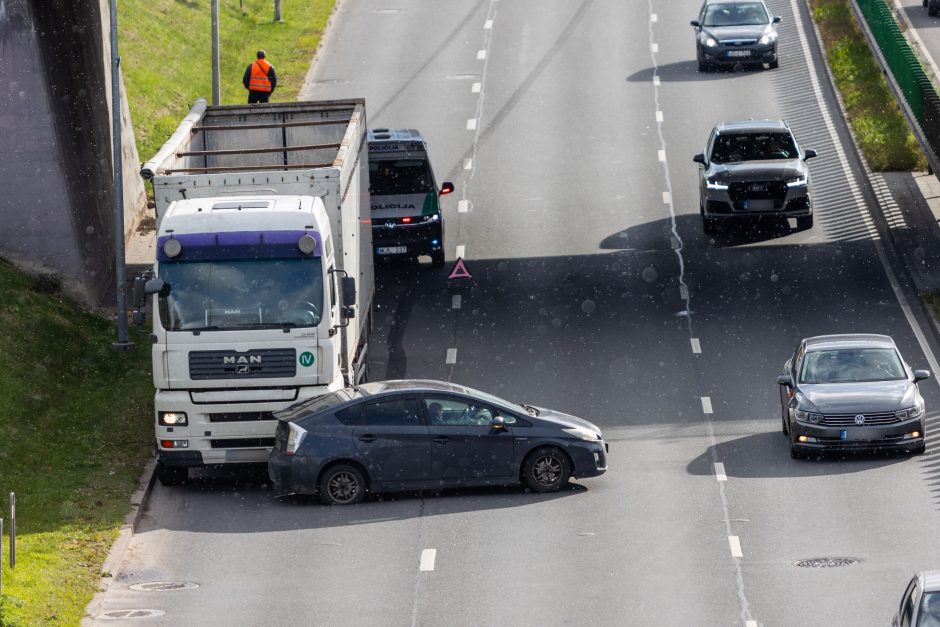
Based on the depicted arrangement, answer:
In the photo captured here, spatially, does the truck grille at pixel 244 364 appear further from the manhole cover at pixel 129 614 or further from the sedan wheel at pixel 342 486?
the manhole cover at pixel 129 614

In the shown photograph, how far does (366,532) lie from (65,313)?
10.6 metres

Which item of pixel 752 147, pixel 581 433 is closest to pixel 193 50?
pixel 752 147

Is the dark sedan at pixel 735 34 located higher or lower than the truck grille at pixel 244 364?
lower

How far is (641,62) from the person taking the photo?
4778cm

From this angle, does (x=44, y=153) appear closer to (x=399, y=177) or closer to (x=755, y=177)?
(x=399, y=177)

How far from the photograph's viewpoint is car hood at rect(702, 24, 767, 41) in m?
45.5

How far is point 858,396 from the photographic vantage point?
2183 cm

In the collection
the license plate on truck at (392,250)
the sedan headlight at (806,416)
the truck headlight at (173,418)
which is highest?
the truck headlight at (173,418)

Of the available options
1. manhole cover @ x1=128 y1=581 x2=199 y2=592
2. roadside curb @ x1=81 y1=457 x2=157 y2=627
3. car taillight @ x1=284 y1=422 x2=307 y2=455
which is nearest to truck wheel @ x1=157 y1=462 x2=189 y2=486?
roadside curb @ x1=81 y1=457 x2=157 y2=627

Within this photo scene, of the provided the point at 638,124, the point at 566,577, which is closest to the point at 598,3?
the point at 638,124

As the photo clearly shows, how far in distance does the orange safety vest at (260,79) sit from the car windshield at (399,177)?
6488 millimetres

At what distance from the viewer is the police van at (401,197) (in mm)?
31500

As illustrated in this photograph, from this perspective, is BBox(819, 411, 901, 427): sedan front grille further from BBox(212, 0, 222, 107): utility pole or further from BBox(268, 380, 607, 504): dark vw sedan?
BBox(212, 0, 222, 107): utility pole

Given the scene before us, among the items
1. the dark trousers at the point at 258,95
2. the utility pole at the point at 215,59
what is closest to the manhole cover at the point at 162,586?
the utility pole at the point at 215,59
